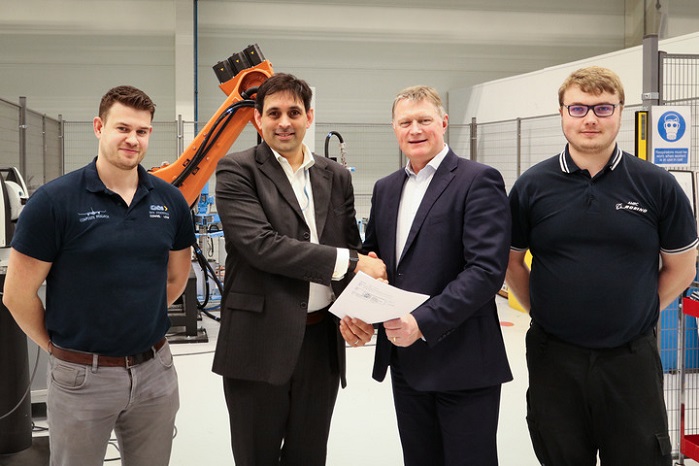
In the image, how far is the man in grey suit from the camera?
7.07 feet

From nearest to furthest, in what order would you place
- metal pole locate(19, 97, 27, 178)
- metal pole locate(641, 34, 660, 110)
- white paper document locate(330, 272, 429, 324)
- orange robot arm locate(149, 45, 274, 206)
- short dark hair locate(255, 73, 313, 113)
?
white paper document locate(330, 272, 429, 324) < short dark hair locate(255, 73, 313, 113) < metal pole locate(641, 34, 660, 110) < orange robot arm locate(149, 45, 274, 206) < metal pole locate(19, 97, 27, 178)

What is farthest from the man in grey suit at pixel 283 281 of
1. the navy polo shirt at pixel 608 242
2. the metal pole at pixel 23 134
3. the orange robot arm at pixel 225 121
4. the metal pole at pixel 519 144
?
the metal pole at pixel 519 144

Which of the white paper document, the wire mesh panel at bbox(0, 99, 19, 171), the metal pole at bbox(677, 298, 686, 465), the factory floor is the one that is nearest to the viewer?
the white paper document

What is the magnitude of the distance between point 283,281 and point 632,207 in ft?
3.75

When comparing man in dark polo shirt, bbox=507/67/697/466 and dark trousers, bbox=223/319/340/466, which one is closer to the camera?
man in dark polo shirt, bbox=507/67/697/466

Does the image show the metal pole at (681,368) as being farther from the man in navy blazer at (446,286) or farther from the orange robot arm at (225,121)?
the orange robot arm at (225,121)

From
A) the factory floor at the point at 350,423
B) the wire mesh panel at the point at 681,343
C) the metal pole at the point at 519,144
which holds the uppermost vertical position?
the metal pole at the point at 519,144

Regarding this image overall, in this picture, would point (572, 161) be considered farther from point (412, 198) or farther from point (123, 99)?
point (123, 99)

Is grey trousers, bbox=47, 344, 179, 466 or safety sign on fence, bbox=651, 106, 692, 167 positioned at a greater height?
safety sign on fence, bbox=651, 106, 692, 167

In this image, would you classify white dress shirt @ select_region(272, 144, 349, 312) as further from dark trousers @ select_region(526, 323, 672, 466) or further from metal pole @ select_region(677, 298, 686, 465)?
metal pole @ select_region(677, 298, 686, 465)

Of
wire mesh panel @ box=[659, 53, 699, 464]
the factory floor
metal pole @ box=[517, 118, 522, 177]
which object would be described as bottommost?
the factory floor

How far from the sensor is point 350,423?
412 cm

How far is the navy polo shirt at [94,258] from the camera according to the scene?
1937 mm

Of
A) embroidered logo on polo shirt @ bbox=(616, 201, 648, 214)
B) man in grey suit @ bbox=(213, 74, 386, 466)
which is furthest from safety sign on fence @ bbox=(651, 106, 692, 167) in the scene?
man in grey suit @ bbox=(213, 74, 386, 466)
